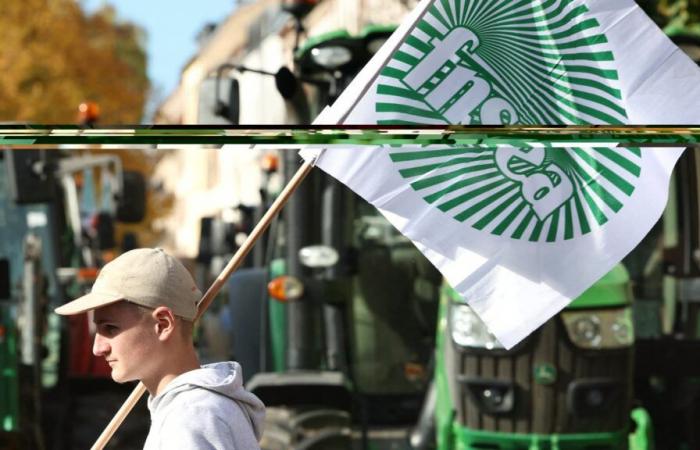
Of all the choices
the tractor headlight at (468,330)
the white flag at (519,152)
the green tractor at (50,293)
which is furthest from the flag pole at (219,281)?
the green tractor at (50,293)

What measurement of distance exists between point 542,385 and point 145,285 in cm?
462

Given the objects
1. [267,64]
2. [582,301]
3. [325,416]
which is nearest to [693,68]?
[582,301]

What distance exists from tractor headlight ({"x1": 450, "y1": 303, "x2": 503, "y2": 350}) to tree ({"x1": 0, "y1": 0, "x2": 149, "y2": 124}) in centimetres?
2221

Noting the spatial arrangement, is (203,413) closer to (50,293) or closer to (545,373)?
(545,373)

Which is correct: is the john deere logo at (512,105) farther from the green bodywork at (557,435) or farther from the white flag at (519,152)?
the green bodywork at (557,435)

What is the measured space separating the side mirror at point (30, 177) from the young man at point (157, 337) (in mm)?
7683

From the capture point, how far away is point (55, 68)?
3175cm

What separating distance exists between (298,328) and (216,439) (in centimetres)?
584

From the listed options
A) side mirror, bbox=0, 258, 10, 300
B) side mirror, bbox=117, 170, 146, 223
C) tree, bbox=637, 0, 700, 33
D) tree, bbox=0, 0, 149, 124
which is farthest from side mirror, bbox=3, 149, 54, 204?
tree, bbox=0, 0, 149, 124

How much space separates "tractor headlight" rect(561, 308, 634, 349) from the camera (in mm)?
7879

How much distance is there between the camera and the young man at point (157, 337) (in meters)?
3.40

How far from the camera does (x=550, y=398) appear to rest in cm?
789

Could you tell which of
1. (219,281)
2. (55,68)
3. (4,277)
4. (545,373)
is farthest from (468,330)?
(55,68)

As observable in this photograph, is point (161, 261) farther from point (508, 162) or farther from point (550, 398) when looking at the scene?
point (550, 398)
